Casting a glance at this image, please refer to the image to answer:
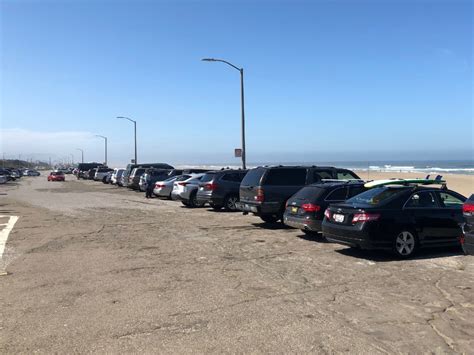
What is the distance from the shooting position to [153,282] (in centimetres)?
780

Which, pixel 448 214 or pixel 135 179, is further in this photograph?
pixel 135 179

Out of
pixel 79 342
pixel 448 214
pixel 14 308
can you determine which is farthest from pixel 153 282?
pixel 448 214

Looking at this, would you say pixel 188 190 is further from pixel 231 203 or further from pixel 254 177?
pixel 254 177

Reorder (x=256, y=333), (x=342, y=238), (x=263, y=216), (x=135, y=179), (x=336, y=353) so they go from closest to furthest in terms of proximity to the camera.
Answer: (x=336, y=353)
(x=256, y=333)
(x=342, y=238)
(x=263, y=216)
(x=135, y=179)

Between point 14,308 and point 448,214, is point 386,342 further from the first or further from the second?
point 448,214

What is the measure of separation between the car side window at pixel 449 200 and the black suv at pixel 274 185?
472 centimetres

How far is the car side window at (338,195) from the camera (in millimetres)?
12135

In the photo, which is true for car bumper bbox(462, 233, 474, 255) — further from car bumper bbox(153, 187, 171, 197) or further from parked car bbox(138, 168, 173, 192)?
parked car bbox(138, 168, 173, 192)

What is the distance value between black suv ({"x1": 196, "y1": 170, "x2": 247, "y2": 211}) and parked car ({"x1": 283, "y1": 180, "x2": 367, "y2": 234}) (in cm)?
695

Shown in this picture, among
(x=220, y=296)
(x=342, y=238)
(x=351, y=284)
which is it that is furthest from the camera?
(x=342, y=238)

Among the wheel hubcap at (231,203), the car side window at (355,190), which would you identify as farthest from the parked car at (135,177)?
the car side window at (355,190)

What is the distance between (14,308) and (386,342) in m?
4.38

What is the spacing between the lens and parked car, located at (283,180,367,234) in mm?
11844

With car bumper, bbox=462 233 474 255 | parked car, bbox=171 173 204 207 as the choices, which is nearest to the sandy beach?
parked car, bbox=171 173 204 207
